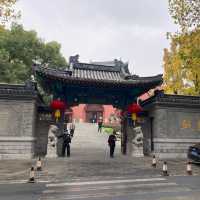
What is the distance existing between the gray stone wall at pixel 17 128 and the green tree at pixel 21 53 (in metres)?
14.2

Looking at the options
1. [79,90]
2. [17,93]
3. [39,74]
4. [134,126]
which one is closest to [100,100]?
[79,90]

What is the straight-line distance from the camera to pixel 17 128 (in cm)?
1566

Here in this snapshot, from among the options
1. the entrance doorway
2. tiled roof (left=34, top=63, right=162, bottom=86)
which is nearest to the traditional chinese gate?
tiled roof (left=34, top=63, right=162, bottom=86)

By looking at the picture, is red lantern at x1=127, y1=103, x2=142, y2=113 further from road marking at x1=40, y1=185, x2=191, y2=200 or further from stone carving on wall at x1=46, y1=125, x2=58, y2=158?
road marking at x1=40, y1=185, x2=191, y2=200

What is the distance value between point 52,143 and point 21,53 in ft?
63.0

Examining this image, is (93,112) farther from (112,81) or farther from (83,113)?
(112,81)

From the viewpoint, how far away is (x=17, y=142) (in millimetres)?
15484

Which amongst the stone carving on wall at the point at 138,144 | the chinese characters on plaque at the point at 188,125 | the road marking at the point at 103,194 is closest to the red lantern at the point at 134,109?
the stone carving on wall at the point at 138,144

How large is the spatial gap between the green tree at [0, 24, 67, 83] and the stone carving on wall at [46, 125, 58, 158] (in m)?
14.9

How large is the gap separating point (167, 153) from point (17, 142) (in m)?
9.55

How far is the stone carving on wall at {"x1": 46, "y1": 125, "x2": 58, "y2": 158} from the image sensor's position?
16.3 meters

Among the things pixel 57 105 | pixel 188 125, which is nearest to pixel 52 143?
pixel 57 105

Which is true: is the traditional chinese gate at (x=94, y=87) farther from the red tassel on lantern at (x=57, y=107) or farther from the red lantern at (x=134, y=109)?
the red tassel on lantern at (x=57, y=107)

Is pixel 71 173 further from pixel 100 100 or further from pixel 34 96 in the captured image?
pixel 100 100
